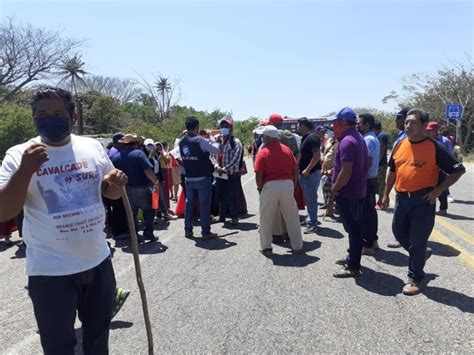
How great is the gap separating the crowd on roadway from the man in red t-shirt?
0.05 ft

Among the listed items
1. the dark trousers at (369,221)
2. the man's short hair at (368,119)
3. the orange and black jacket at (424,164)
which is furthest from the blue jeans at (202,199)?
the orange and black jacket at (424,164)

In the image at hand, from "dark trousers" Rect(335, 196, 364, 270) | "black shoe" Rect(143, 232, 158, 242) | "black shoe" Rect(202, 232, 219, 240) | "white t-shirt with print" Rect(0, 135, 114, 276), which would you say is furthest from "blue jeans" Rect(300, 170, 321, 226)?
"white t-shirt with print" Rect(0, 135, 114, 276)

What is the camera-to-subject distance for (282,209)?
6.40 meters

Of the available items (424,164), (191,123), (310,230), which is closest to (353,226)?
(424,164)

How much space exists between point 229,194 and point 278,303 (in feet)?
14.9

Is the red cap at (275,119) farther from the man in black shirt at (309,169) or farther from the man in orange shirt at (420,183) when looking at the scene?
the man in orange shirt at (420,183)

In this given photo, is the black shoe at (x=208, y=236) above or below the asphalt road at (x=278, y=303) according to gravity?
below

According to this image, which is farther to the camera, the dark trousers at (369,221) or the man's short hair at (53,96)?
the dark trousers at (369,221)

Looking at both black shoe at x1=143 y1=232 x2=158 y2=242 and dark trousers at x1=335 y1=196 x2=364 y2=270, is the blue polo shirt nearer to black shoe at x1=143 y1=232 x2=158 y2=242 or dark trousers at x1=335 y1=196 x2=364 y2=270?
black shoe at x1=143 y1=232 x2=158 y2=242

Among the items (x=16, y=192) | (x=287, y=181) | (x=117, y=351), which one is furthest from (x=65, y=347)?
(x=287, y=181)

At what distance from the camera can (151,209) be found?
7.41m

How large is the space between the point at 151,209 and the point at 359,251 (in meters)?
3.63

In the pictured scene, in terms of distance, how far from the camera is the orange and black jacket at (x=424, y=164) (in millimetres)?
4602

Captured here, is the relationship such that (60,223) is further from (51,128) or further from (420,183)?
(420,183)
